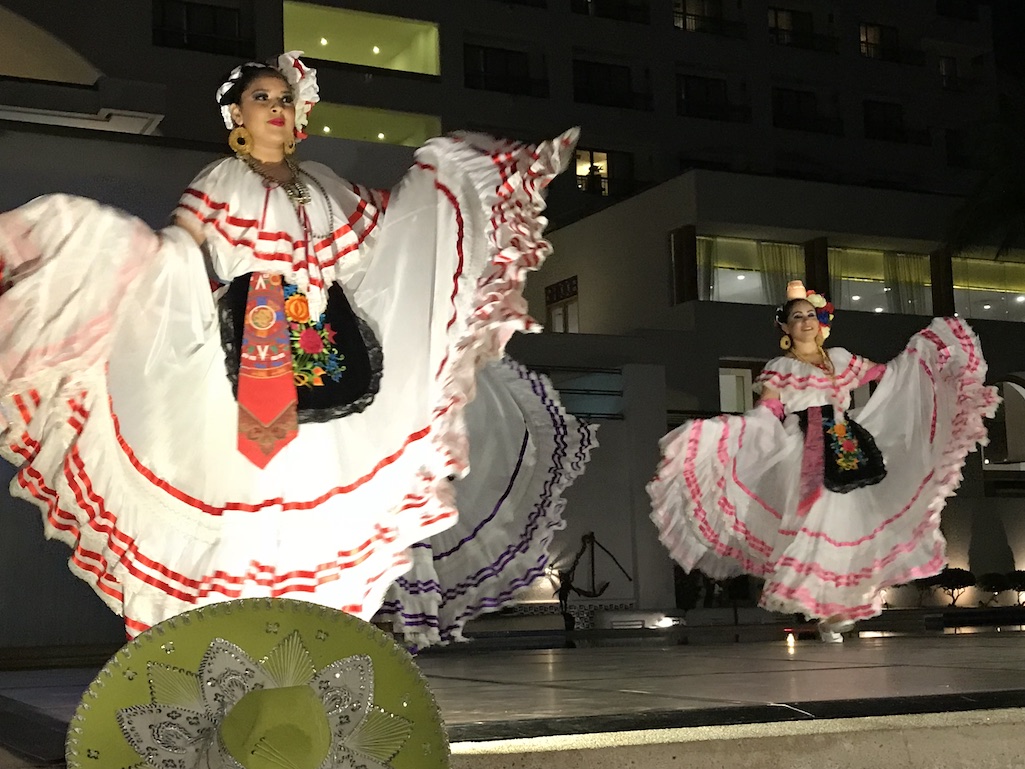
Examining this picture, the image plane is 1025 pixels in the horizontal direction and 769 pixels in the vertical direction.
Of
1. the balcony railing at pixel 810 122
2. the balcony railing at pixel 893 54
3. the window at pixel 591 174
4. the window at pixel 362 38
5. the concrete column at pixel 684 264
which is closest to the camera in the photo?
the concrete column at pixel 684 264

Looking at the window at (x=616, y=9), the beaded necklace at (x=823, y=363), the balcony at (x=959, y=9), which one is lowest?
the beaded necklace at (x=823, y=363)

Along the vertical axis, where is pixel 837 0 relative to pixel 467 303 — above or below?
above

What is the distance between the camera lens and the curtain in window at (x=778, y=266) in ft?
63.9

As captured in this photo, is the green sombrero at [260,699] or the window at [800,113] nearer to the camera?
the green sombrero at [260,699]

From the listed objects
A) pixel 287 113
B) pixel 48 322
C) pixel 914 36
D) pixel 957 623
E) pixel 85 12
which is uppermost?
pixel 914 36

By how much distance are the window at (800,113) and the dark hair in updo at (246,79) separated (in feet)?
70.9

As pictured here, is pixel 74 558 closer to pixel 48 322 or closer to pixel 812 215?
pixel 48 322

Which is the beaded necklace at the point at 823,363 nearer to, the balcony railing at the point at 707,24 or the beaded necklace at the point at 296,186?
the beaded necklace at the point at 296,186

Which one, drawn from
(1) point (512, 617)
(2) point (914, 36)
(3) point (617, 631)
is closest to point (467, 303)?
(3) point (617, 631)

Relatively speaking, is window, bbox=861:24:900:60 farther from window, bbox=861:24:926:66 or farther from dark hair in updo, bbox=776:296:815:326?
dark hair in updo, bbox=776:296:815:326

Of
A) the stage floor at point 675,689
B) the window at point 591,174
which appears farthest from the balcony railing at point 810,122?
the stage floor at point 675,689

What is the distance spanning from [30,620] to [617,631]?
16.7ft

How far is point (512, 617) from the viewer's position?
1240 cm

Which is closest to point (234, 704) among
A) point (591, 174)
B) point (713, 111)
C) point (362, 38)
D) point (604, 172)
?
point (362, 38)
